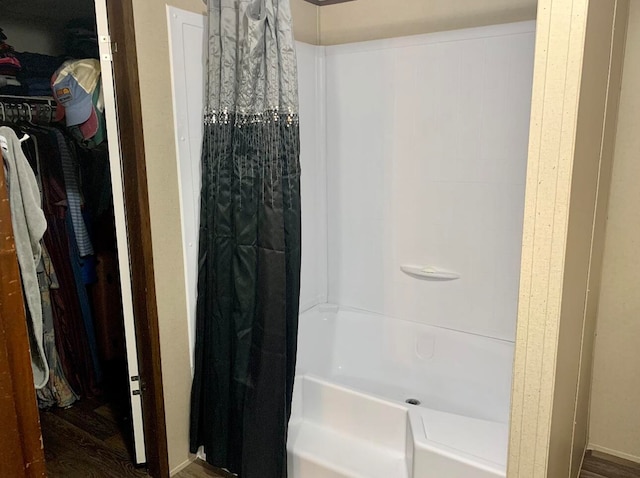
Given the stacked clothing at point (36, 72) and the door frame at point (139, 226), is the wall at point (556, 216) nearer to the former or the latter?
the door frame at point (139, 226)

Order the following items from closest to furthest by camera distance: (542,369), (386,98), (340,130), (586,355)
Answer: (542,369) < (586,355) < (386,98) < (340,130)

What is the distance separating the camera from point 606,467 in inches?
85.0

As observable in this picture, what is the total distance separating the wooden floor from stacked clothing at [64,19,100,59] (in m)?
1.88

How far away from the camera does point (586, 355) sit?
1.95m

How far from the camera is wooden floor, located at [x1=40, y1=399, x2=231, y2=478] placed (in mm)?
2131

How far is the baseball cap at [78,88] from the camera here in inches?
77.7

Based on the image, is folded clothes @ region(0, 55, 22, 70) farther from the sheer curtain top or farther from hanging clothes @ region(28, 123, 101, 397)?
the sheer curtain top

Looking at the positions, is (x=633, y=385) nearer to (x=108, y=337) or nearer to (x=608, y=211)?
(x=608, y=211)

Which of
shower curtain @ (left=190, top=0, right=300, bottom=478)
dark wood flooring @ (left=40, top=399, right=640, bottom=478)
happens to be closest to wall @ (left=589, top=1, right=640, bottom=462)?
dark wood flooring @ (left=40, top=399, right=640, bottom=478)

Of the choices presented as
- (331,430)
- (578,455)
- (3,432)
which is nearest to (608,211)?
(578,455)

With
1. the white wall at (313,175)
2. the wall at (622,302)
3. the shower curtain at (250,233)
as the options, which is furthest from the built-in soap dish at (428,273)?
the shower curtain at (250,233)

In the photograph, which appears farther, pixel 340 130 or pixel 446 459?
pixel 340 130

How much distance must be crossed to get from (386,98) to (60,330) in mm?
2118

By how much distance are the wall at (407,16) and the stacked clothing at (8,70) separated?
1.56 meters
